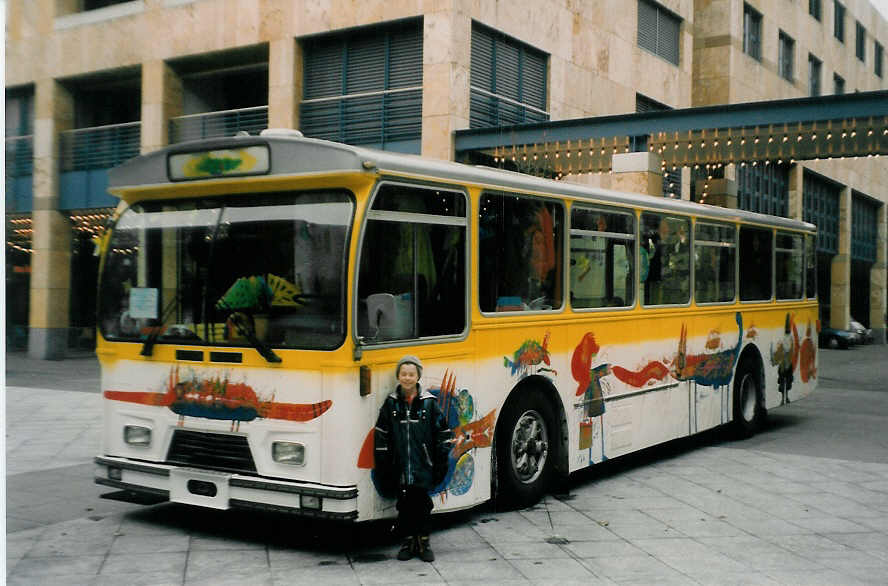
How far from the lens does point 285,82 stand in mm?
20250

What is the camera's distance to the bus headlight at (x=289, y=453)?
249 inches

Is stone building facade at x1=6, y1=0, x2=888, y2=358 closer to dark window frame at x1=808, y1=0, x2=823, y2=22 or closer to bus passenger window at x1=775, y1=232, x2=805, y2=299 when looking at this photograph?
bus passenger window at x1=775, y1=232, x2=805, y2=299

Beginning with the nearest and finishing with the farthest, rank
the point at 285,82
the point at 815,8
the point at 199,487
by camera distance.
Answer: the point at 199,487 → the point at 285,82 → the point at 815,8

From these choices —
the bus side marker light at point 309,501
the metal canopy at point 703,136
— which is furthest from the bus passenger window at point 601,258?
the metal canopy at point 703,136

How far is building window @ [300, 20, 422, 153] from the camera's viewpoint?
18969 mm

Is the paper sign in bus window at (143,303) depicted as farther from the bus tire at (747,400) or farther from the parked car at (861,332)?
the parked car at (861,332)

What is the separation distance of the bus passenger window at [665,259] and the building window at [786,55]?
27.7 m

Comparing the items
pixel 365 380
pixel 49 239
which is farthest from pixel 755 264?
pixel 49 239

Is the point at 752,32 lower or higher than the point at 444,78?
higher

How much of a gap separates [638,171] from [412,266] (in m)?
12.7

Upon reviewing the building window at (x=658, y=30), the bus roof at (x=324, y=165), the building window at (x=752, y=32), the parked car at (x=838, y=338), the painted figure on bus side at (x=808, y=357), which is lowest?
the parked car at (x=838, y=338)

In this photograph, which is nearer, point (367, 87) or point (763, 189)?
point (367, 87)

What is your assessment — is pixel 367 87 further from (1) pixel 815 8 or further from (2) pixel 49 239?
(1) pixel 815 8

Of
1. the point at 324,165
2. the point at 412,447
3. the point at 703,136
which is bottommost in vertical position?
the point at 412,447
